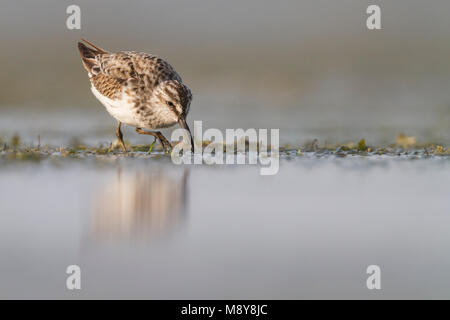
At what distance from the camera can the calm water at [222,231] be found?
185 inches

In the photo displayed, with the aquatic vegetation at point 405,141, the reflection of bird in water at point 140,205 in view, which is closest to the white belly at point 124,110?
the reflection of bird in water at point 140,205

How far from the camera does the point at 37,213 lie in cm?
650

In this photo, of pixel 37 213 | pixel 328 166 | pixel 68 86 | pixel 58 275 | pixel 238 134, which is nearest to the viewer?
pixel 58 275

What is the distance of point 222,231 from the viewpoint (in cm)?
596

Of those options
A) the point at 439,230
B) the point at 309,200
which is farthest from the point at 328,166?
the point at 439,230

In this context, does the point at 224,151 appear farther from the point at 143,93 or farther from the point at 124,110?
the point at 124,110

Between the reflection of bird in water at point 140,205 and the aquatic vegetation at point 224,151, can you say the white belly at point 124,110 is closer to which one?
the aquatic vegetation at point 224,151

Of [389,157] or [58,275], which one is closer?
[58,275]

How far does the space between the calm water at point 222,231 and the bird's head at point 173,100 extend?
1127 mm

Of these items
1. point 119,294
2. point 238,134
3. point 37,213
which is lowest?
point 119,294

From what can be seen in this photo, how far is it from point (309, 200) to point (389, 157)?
124 inches

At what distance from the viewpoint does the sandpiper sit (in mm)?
9789

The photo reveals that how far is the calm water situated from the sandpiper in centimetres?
121

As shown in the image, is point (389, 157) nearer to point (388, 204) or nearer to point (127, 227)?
point (388, 204)
